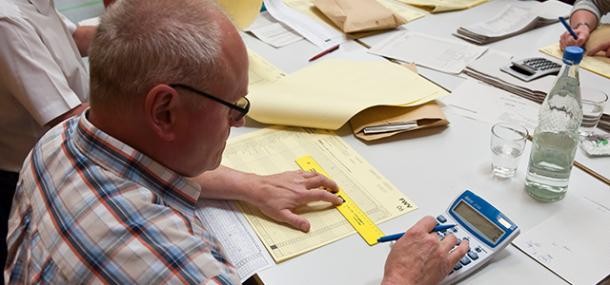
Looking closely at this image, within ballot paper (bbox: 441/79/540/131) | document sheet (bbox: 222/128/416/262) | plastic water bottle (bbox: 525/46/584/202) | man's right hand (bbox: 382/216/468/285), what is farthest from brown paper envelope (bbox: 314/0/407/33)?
man's right hand (bbox: 382/216/468/285)

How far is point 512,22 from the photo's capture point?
1.88 m

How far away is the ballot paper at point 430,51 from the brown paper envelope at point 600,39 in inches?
13.1

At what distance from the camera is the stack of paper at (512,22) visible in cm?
177

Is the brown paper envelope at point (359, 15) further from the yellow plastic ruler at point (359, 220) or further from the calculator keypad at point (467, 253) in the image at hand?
the calculator keypad at point (467, 253)

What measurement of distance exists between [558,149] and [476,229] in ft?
0.94

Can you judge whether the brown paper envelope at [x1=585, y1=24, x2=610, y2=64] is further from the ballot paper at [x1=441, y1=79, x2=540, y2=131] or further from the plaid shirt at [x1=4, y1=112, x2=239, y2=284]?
the plaid shirt at [x1=4, y1=112, x2=239, y2=284]

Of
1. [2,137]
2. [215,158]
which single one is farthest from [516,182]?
[2,137]

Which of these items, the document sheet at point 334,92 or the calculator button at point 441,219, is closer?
the calculator button at point 441,219

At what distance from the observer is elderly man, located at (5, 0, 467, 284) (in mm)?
710

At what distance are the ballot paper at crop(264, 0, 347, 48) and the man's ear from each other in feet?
3.38

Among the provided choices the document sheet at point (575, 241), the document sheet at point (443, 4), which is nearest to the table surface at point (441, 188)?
the document sheet at point (575, 241)

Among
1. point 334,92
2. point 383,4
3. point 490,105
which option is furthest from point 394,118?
point 383,4

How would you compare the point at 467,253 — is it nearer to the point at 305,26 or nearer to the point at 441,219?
the point at 441,219

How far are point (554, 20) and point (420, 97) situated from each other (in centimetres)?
90
